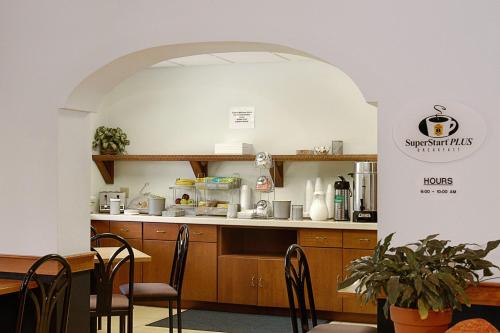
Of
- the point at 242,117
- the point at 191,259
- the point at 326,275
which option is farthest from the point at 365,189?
the point at 191,259

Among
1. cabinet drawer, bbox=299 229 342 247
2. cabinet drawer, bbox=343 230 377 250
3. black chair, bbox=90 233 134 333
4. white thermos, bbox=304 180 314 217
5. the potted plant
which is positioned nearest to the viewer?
black chair, bbox=90 233 134 333

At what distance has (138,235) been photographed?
24.1 ft

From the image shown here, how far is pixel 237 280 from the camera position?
6961 millimetres

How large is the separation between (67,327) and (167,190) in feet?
12.4

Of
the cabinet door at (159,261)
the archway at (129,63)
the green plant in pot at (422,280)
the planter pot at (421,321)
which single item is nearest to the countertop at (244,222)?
the cabinet door at (159,261)

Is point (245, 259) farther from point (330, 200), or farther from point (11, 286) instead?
point (11, 286)

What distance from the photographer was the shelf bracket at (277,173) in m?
7.33

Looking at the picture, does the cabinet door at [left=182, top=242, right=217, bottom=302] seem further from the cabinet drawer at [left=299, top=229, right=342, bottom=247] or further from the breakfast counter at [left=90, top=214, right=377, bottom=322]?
the cabinet drawer at [left=299, top=229, right=342, bottom=247]

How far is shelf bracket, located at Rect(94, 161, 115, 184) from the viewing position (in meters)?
7.98

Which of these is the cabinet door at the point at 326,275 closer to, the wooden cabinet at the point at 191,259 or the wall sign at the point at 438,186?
the wooden cabinet at the point at 191,259

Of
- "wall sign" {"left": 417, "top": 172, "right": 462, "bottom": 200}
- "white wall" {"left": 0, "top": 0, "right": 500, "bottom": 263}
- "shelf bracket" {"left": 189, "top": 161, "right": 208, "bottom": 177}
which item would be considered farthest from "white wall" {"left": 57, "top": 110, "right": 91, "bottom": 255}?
"shelf bracket" {"left": 189, "top": 161, "right": 208, "bottom": 177}

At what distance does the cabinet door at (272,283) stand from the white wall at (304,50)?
9.65ft

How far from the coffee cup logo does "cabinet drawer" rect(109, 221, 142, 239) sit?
14.6 feet

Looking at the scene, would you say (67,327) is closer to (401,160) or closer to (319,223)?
(401,160)
